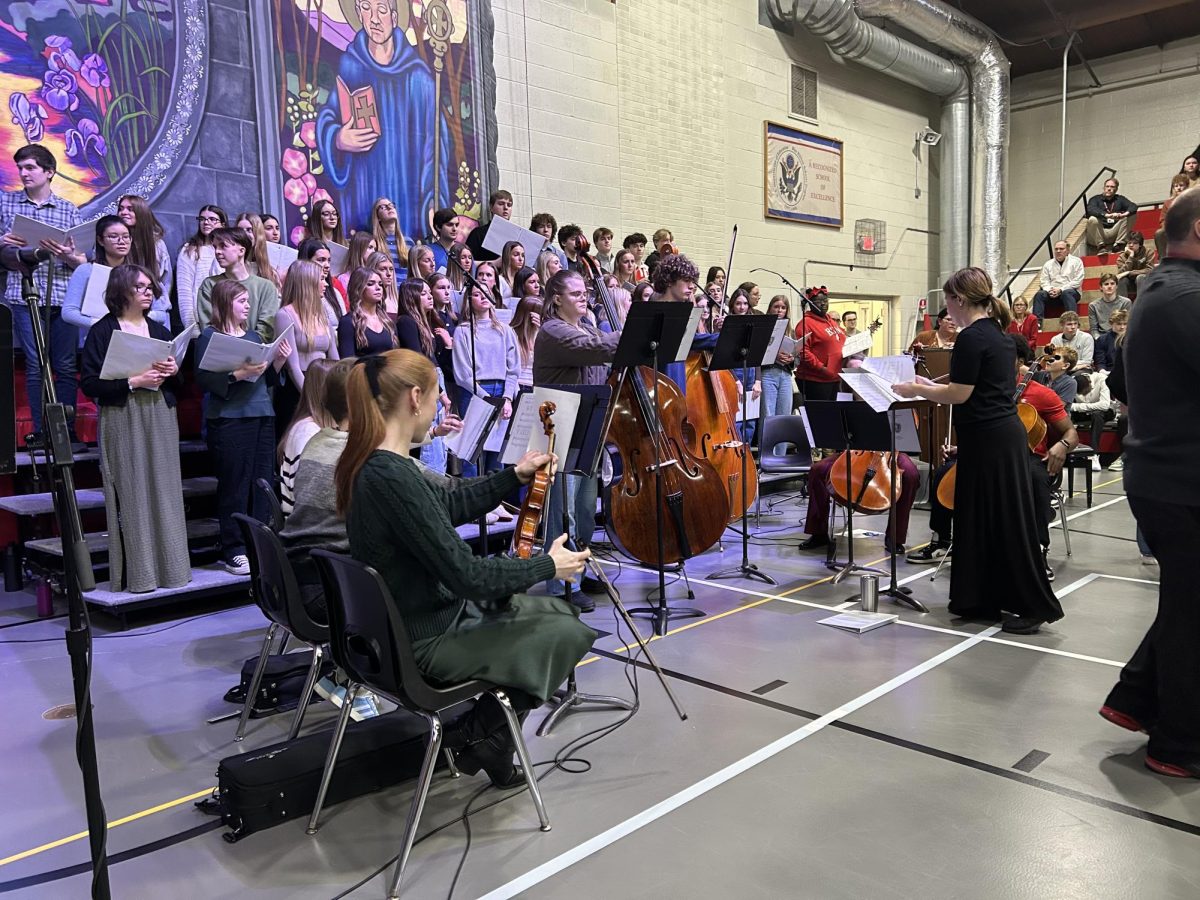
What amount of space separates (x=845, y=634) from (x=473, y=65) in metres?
6.82

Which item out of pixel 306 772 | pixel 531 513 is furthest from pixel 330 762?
pixel 531 513

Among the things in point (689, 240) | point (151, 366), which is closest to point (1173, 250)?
point (151, 366)

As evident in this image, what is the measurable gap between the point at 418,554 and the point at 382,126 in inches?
257

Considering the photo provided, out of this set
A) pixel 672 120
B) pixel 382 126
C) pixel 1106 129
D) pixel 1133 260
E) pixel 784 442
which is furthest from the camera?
pixel 1106 129

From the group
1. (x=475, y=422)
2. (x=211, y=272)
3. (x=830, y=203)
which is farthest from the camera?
(x=830, y=203)

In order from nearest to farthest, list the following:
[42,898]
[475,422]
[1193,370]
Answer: [42,898], [1193,370], [475,422]

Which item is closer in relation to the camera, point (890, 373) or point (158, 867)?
point (158, 867)

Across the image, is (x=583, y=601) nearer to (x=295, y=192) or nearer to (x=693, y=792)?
(x=693, y=792)

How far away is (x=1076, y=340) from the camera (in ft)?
32.0

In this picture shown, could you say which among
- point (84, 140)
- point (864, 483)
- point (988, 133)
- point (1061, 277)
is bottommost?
point (864, 483)

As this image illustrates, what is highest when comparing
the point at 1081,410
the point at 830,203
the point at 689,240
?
the point at 830,203

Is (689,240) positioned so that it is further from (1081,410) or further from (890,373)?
(890,373)

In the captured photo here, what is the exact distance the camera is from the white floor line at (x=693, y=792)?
83.2 inches

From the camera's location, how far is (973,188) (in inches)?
575
